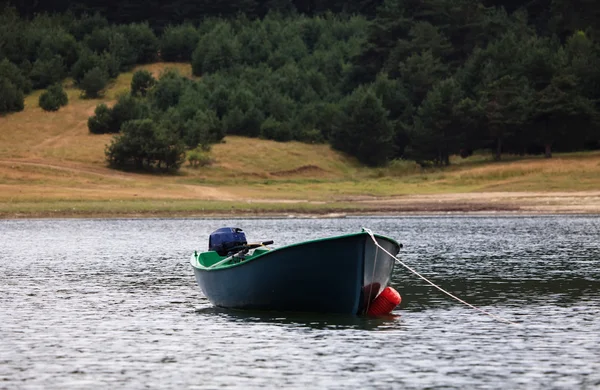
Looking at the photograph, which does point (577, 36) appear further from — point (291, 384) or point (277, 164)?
point (291, 384)

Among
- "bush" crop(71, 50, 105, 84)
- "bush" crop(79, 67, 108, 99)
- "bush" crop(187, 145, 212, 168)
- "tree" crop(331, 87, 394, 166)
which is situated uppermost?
"bush" crop(71, 50, 105, 84)

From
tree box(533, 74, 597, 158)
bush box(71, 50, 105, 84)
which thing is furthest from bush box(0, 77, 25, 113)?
tree box(533, 74, 597, 158)

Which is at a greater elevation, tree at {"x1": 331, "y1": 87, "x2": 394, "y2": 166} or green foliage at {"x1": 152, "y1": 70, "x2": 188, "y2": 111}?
green foliage at {"x1": 152, "y1": 70, "x2": 188, "y2": 111}

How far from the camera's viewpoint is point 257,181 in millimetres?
85812

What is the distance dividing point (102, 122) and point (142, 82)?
52.3 ft

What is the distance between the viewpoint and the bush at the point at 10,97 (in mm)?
104688

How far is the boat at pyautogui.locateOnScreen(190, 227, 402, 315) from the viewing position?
24.4 m

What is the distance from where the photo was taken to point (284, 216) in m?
65.9

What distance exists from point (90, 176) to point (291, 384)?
6608cm

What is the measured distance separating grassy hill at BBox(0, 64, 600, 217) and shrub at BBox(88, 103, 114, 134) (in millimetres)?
1177

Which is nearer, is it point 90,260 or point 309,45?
point 90,260

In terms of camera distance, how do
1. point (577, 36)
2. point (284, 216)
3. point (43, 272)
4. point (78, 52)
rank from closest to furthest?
point (43, 272) → point (284, 216) → point (577, 36) → point (78, 52)

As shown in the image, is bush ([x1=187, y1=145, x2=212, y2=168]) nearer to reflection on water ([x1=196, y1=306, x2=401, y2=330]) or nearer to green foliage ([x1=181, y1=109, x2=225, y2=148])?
green foliage ([x1=181, y1=109, x2=225, y2=148])

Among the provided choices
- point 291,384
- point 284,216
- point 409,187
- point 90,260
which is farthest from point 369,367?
point 409,187
